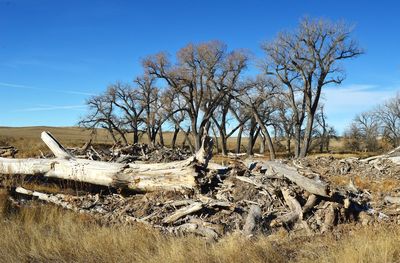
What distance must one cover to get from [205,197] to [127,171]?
2146 millimetres

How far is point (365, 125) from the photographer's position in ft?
248

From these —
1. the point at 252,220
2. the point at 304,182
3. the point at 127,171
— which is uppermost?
the point at 127,171

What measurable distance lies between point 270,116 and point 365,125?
34.0 m

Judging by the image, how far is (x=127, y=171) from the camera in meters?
10.2

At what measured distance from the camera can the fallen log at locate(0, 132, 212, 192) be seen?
31.7 feet

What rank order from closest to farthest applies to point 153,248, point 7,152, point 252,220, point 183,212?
point 153,248, point 252,220, point 183,212, point 7,152

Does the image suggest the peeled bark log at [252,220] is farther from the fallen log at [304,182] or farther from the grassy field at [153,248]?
the fallen log at [304,182]

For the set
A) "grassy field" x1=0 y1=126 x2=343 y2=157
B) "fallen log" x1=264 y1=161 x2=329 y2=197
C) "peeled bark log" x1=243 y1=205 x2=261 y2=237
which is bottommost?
"peeled bark log" x1=243 y1=205 x2=261 y2=237

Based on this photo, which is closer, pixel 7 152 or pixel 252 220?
pixel 252 220

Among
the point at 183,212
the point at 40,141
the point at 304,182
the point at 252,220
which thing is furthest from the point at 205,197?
the point at 40,141

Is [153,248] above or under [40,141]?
under

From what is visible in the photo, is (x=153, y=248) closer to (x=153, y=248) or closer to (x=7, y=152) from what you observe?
(x=153, y=248)

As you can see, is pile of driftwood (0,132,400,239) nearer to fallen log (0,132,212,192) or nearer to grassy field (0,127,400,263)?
fallen log (0,132,212,192)

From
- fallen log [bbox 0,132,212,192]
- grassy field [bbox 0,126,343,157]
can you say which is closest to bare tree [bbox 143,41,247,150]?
grassy field [bbox 0,126,343,157]
